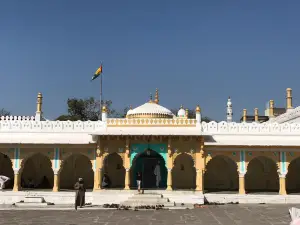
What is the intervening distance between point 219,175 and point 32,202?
359 inches

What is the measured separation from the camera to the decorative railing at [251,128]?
59.2 feet

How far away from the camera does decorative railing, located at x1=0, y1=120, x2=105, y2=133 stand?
1825cm

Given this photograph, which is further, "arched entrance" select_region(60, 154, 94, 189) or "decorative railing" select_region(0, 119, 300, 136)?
"arched entrance" select_region(60, 154, 94, 189)

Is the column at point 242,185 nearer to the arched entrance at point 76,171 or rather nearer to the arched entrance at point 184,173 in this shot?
the arched entrance at point 184,173

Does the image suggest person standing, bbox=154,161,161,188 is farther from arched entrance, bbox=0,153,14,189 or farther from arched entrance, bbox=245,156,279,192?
arched entrance, bbox=0,153,14,189

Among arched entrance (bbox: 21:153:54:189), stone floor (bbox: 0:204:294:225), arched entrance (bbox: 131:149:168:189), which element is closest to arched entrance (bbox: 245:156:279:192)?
arched entrance (bbox: 131:149:168:189)

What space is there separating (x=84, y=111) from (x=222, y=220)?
122ft

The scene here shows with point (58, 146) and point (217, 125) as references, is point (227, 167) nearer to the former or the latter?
point (217, 125)

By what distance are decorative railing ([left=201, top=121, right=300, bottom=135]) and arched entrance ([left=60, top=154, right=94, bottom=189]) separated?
20.5 feet

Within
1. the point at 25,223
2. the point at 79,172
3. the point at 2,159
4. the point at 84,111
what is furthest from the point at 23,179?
the point at 84,111

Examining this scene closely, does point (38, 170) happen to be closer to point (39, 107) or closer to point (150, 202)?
point (39, 107)

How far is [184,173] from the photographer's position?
1986 cm

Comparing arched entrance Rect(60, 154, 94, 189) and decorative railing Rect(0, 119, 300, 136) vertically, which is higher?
decorative railing Rect(0, 119, 300, 136)

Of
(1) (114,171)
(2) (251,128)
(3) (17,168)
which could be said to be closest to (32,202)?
(3) (17,168)
